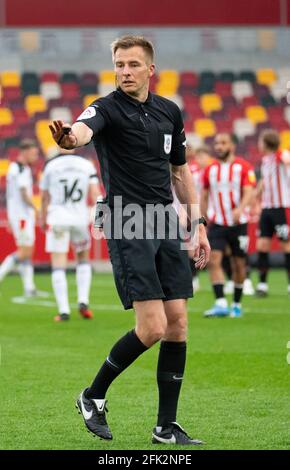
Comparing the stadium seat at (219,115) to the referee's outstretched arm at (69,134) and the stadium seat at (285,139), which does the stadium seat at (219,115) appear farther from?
the referee's outstretched arm at (69,134)

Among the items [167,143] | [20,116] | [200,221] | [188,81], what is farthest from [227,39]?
[167,143]

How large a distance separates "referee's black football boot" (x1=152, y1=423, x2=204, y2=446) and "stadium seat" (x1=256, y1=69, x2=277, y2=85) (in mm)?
26078

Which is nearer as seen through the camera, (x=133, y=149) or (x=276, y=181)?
(x=133, y=149)

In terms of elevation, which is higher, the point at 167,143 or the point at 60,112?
the point at 60,112

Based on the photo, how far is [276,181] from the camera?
15.5 m

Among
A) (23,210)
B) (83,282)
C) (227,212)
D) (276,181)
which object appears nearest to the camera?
(83,282)

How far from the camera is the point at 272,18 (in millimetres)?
24922

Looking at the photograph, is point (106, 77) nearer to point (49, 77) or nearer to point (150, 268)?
point (49, 77)

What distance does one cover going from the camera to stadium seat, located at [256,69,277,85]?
31.1 m

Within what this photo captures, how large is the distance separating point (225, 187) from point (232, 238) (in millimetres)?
612

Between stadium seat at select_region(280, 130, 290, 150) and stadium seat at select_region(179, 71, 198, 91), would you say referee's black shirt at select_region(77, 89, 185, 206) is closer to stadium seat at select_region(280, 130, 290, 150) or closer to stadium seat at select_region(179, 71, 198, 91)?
stadium seat at select_region(280, 130, 290, 150)

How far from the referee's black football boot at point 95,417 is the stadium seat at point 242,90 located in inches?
1008

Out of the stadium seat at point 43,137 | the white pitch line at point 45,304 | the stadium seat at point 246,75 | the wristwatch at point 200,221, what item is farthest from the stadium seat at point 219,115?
the wristwatch at point 200,221
